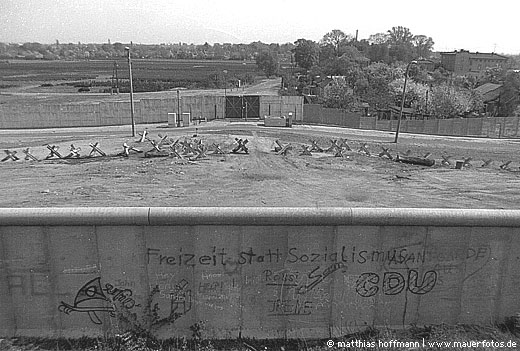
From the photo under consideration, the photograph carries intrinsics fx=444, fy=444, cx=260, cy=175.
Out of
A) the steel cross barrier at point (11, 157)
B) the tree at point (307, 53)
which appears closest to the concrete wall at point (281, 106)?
the steel cross barrier at point (11, 157)

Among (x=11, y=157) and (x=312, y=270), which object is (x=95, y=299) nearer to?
(x=312, y=270)

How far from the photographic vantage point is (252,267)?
701 cm

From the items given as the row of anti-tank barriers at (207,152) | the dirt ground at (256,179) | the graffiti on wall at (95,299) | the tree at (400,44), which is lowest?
the dirt ground at (256,179)

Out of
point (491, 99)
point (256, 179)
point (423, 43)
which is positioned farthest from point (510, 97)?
point (423, 43)

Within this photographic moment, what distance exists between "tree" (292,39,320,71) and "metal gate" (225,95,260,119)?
2938 inches

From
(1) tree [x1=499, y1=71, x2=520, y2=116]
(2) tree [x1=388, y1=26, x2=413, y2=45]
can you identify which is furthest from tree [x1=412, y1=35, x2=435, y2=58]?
(1) tree [x1=499, y1=71, x2=520, y2=116]

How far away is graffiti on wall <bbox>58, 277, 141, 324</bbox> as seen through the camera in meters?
6.98

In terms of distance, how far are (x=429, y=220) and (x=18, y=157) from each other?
27.8m

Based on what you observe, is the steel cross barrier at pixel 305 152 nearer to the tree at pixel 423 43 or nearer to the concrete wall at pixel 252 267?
the concrete wall at pixel 252 267

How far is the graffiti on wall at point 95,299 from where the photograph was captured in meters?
6.98

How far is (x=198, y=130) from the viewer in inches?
1634

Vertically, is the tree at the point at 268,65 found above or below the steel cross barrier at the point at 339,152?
above

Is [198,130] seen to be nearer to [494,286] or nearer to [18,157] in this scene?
[18,157]

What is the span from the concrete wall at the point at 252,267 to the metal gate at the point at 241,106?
1840 inches
